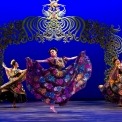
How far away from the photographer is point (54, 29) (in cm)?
909

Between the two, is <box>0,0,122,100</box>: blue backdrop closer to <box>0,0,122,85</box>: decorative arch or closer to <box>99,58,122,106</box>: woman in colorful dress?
<box>0,0,122,85</box>: decorative arch

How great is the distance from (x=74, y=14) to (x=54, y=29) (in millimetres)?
827

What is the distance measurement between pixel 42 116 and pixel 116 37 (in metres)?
3.91

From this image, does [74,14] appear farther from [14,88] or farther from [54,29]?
[14,88]

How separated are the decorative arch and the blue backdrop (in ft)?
1.73

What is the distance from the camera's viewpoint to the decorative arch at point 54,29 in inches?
357

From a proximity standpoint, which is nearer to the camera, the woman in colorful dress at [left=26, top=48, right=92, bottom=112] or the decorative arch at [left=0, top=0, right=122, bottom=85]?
the woman in colorful dress at [left=26, top=48, right=92, bottom=112]

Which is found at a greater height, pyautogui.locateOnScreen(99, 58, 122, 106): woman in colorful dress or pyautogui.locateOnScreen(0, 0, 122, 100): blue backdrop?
pyautogui.locateOnScreen(0, 0, 122, 100): blue backdrop

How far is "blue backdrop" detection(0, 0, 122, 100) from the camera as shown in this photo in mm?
9672

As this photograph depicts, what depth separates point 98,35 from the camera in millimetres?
9164

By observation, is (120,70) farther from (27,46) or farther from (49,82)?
(27,46)

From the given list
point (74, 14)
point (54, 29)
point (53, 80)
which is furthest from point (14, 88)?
point (74, 14)

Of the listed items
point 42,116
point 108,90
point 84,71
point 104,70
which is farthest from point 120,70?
point 42,116

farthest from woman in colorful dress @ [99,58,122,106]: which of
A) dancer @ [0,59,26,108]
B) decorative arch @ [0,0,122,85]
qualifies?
dancer @ [0,59,26,108]
